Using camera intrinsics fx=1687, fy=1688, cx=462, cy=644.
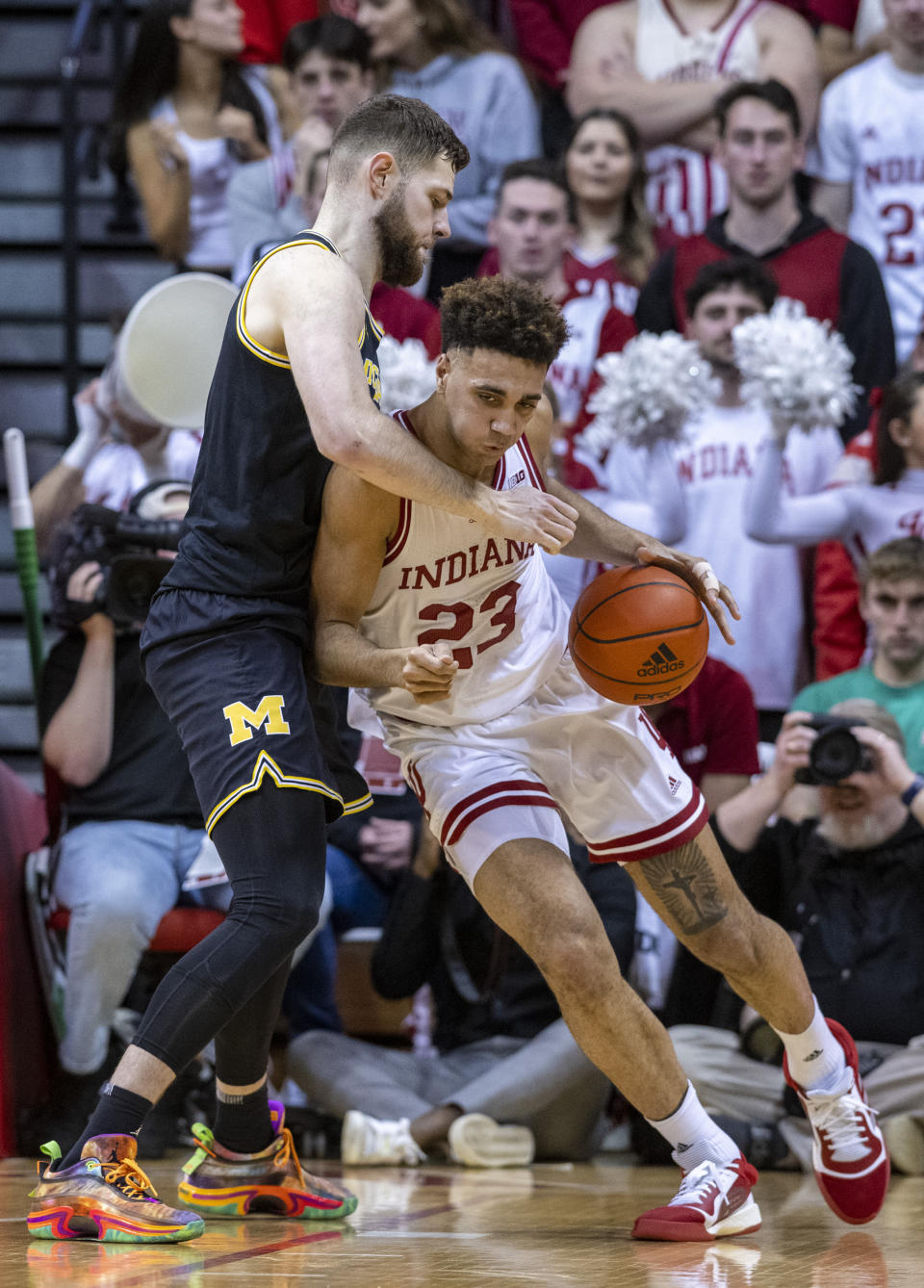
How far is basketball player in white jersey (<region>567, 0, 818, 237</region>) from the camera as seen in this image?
23.7 ft

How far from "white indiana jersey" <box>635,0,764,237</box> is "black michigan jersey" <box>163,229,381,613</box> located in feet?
13.3

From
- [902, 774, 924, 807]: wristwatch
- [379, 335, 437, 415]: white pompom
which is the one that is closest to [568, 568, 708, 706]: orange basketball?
[902, 774, 924, 807]: wristwatch

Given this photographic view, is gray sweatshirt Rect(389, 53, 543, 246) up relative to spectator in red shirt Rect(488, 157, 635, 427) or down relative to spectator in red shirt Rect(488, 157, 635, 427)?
up

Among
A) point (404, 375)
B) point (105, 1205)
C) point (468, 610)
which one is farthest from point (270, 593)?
point (404, 375)

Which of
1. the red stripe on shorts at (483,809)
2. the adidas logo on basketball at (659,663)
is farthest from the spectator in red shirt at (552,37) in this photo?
the red stripe on shorts at (483,809)

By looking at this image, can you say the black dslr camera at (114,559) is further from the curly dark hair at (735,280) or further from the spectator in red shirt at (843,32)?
the spectator in red shirt at (843,32)

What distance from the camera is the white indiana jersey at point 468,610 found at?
3576 millimetres

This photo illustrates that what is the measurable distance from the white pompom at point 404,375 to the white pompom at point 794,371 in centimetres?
110

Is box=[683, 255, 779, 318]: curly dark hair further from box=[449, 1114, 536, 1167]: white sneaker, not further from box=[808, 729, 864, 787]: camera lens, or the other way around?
box=[449, 1114, 536, 1167]: white sneaker

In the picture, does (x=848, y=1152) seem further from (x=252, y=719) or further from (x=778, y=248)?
(x=778, y=248)

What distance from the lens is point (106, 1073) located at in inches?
207

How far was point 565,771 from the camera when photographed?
12.3ft

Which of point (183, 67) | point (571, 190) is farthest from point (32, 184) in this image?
point (571, 190)

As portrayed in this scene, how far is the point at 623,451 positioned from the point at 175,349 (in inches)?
65.7
